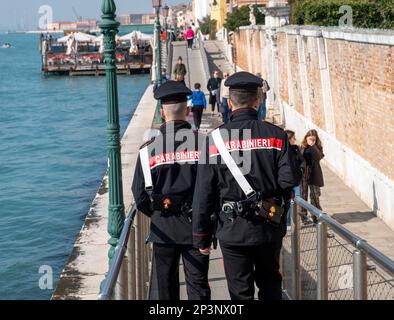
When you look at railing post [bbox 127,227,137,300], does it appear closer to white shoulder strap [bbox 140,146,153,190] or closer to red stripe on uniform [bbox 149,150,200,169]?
white shoulder strap [bbox 140,146,153,190]

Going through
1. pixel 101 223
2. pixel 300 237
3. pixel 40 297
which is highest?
pixel 300 237

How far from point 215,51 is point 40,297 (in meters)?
44.0

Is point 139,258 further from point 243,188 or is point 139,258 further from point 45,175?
point 45,175

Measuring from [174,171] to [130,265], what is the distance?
787mm

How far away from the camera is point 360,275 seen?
4.97 meters

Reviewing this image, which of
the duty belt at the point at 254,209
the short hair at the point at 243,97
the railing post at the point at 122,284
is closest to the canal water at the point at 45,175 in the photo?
the railing post at the point at 122,284

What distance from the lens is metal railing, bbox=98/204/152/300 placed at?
15.1 feet

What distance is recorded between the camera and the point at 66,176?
25.6 meters

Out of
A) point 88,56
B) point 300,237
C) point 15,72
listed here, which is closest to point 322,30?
point 300,237

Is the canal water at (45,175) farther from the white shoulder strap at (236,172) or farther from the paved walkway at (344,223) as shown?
the white shoulder strap at (236,172)

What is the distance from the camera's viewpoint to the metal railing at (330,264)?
481 centimetres

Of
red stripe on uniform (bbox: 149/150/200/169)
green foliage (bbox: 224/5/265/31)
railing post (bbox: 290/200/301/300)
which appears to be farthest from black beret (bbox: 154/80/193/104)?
green foliage (bbox: 224/5/265/31)

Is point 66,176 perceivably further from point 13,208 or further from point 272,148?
point 272,148

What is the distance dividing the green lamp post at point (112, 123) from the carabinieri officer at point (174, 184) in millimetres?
2898
